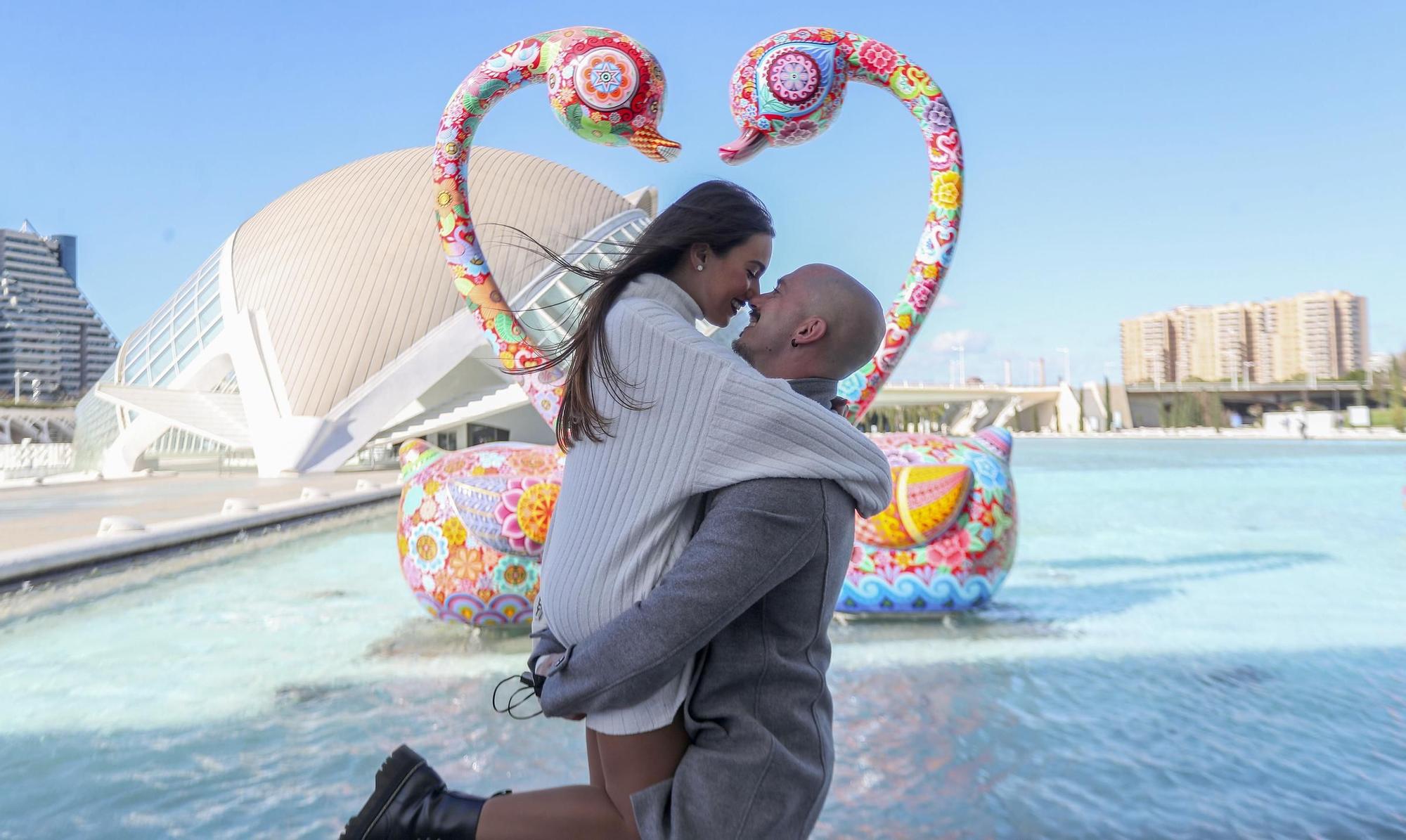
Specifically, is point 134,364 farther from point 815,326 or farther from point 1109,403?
point 1109,403

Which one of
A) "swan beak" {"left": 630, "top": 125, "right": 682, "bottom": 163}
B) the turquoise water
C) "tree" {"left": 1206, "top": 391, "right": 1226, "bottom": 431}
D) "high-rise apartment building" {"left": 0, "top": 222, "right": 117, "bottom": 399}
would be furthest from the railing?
"high-rise apartment building" {"left": 0, "top": 222, "right": 117, "bottom": 399}

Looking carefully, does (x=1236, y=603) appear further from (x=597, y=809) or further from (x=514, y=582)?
(x=597, y=809)

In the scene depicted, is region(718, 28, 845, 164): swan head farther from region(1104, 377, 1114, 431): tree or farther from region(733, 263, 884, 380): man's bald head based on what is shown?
region(1104, 377, 1114, 431): tree

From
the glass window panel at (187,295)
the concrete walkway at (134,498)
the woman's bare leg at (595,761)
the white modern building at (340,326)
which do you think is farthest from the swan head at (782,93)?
the glass window panel at (187,295)

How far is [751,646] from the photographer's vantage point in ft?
3.62

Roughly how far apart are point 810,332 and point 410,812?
0.78 m

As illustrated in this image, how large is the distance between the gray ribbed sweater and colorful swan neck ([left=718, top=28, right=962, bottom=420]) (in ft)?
8.21

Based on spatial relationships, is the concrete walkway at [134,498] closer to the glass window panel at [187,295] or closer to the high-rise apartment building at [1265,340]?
the glass window panel at [187,295]

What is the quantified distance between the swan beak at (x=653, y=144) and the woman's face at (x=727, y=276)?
225cm

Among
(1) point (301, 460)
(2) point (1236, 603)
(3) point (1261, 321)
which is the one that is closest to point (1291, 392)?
(3) point (1261, 321)

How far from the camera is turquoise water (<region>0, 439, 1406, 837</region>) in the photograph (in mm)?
2357

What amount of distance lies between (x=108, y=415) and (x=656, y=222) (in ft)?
75.3

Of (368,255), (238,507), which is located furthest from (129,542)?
(368,255)

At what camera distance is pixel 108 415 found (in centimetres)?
2069
